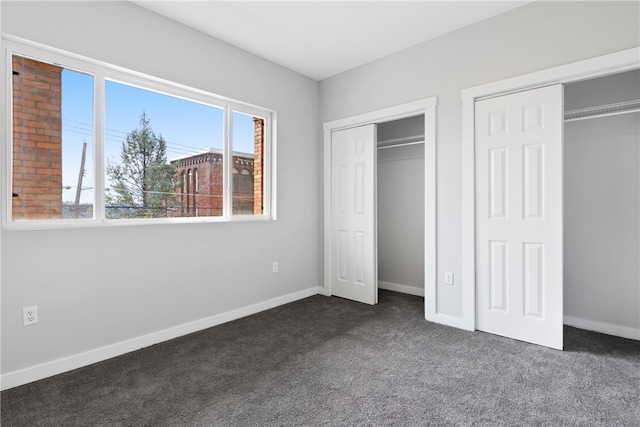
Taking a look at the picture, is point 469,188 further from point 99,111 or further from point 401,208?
point 99,111

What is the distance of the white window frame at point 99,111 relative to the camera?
209 cm

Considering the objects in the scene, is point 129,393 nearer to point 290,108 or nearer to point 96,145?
point 96,145

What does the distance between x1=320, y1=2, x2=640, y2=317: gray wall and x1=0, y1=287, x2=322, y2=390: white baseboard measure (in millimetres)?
2005

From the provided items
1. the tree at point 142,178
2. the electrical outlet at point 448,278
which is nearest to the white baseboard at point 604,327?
the electrical outlet at point 448,278

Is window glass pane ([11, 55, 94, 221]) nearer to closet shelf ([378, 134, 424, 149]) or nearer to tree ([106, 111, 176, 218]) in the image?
tree ([106, 111, 176, 218])

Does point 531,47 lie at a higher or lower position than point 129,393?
higher

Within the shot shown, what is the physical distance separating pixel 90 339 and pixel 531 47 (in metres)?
4.10

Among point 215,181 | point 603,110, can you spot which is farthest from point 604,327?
point 215,181

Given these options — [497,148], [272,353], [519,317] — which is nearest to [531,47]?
[497,148]

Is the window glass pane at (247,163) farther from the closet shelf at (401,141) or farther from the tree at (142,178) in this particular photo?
the closet shelf at (401,141)

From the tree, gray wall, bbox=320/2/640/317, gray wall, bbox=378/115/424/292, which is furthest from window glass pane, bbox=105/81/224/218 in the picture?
gray wall, bbox=378/115/424/292

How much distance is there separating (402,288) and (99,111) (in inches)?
150

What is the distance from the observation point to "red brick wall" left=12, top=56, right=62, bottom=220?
2152mm

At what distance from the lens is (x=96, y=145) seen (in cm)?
248
